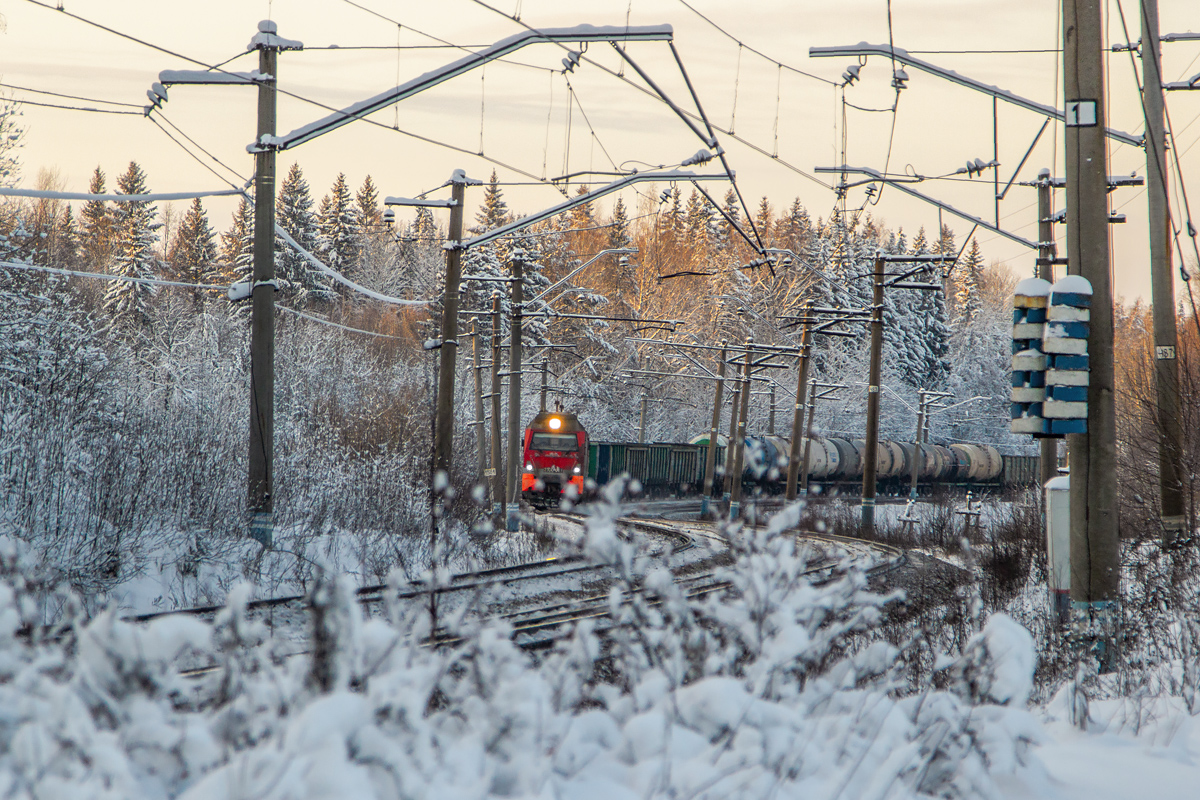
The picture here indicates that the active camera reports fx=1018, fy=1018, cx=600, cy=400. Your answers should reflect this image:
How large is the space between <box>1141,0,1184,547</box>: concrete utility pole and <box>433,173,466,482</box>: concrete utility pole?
34.0ft

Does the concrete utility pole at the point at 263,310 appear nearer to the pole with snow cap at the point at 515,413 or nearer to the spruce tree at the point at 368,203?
the pole with snow cap at the point at 515,413

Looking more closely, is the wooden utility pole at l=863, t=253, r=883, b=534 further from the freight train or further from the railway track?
the freight train

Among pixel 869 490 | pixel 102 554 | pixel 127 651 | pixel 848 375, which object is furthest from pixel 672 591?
pixel 848 375

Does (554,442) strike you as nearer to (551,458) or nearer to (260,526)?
(551,458)

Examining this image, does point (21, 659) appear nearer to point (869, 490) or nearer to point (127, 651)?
point (127, 651)

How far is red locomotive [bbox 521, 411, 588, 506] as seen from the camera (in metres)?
30.5

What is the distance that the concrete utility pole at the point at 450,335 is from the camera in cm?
1725

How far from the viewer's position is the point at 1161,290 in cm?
1378

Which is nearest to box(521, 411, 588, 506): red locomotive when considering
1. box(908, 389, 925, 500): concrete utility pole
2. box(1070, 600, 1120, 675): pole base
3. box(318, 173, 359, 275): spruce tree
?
box(908, 389, 925, 500): concrete utility pole

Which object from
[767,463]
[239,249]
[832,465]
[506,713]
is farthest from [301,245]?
[506,713]

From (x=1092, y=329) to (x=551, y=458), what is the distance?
24068 mm

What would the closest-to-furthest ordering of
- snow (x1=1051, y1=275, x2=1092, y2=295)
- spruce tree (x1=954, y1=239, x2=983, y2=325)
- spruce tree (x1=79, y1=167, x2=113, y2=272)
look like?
1. snow (x1=1051, y1=275, x2=1092, y2=295)
2. spruce tree (x1=79, y1=167, x2=113, y2=272)
3. spruce tree (x1=954, y1=239, x2=983, y2=325)

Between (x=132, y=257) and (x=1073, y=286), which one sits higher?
(x=132, y=257)

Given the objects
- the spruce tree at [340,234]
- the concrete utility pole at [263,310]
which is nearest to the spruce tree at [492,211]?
the spruce tree at [340,234]
